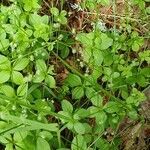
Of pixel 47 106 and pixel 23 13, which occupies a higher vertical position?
pixel 23 13

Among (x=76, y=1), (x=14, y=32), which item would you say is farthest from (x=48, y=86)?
(x=76, y=1)

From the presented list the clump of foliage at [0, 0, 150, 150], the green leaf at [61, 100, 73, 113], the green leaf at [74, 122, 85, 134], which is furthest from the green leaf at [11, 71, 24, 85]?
the green leaf at [74, 122, 85, 134]

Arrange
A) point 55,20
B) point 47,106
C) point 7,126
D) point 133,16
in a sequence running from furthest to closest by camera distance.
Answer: point 133,16
point 55,20
point 47,106
point 7,126

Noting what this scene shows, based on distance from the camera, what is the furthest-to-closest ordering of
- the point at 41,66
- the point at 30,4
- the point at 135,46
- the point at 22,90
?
the point at 135,46 → the point at 30,4 → the point at 41,66 → the point at 22,90

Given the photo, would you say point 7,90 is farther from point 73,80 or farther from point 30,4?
point 30,4

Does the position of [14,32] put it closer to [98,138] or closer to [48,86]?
[48,86]

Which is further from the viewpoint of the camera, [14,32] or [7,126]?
[14,32]

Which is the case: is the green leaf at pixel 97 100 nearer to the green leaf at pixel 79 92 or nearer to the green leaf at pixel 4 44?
the green leaf at pixel 79 92

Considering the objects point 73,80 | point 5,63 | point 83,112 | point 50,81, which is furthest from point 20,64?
point 83,112
